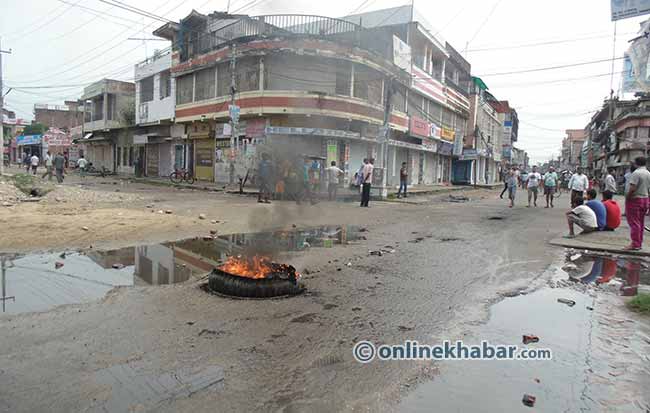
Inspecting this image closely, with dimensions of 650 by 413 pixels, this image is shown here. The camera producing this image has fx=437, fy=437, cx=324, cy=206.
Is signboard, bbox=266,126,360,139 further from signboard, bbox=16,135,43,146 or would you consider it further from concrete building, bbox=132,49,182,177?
signboard, bbox=16,135,43,146

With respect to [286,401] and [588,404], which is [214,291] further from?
[588,404]

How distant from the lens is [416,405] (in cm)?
282

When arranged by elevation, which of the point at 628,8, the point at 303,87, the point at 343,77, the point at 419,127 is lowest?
the point at 628,8

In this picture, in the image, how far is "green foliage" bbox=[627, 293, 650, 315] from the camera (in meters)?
4.85

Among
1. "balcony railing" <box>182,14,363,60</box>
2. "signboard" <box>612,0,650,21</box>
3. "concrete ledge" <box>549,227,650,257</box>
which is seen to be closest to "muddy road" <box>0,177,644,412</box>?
"concrete ledge" <box>549,227,650,257</box>

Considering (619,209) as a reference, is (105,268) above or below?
below

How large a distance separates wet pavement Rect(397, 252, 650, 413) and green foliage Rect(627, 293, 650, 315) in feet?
0.44

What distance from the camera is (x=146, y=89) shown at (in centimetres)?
3356

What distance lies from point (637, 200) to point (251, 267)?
7.11 metres

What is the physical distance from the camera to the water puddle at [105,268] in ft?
16.0

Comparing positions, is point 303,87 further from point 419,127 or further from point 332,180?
point 419,127

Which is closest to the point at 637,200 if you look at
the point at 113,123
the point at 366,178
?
the point at 366,178

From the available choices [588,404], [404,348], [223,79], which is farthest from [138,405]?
[223,79]

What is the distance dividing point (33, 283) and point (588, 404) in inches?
229
